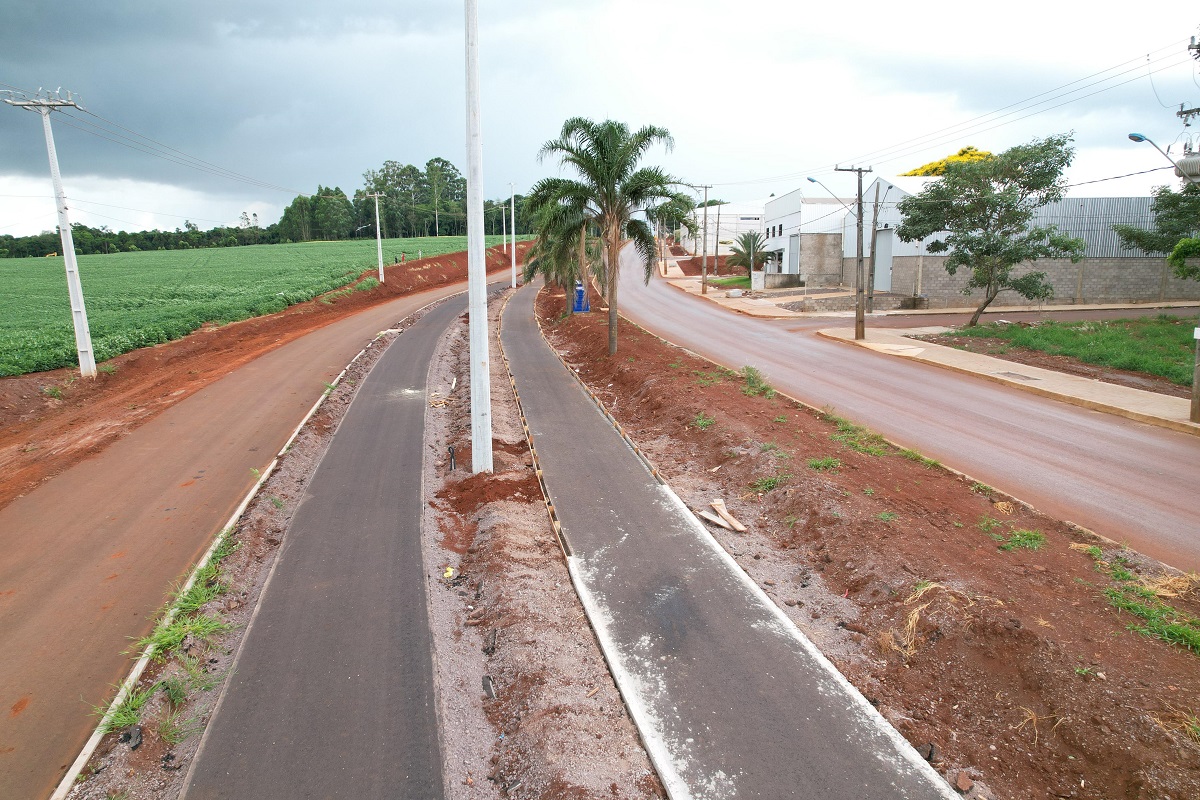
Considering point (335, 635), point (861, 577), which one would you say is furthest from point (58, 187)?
point (861, 577)

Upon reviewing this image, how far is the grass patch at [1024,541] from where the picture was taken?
24.1 feet

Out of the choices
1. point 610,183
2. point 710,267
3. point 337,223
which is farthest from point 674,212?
point 337,223

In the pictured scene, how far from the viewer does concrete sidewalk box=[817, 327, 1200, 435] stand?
44.3ft

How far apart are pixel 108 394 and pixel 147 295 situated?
24.9m

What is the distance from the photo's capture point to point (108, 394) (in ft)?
58.4

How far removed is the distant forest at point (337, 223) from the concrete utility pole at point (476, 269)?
325 feet

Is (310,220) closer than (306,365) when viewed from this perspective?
No

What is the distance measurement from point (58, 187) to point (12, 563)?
14.6 meters

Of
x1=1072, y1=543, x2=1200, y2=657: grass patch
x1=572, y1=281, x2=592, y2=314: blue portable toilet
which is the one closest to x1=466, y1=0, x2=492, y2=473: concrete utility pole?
x1=1072, y1=543, x2=1200, y2=657: grass patch

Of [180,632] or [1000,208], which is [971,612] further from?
[1000,208]

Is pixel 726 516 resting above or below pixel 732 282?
below

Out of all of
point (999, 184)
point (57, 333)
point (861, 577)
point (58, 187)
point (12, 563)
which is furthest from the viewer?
point (999, 184)

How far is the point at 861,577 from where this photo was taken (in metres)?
7.11

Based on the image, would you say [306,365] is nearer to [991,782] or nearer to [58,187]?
[58,187]
